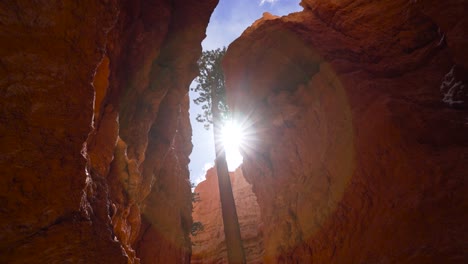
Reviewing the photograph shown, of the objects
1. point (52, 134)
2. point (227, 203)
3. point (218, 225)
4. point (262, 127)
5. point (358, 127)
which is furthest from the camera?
point (218, 225)

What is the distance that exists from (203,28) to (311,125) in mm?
5714

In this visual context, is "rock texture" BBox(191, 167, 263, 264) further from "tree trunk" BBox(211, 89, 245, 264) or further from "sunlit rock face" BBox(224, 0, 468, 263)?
"sunlit rock face" BBox(224, 0, 468, 263)

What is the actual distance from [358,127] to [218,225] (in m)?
27.6

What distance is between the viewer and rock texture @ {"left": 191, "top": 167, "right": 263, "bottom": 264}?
2650cm

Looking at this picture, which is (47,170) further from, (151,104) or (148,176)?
(148,176)

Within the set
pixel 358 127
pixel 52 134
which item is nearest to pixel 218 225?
pixel 358 127

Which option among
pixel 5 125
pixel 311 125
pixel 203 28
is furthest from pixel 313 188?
pixel 5 125

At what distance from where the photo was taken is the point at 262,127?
13.9 m

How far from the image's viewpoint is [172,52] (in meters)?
10.5

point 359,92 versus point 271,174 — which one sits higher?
point 359,92

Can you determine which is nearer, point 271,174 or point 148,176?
point 148,176

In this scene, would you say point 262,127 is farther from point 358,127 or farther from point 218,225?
point 218,225

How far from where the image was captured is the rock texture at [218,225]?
2650 centimetres

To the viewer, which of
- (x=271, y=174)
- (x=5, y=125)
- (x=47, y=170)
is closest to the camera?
(x=5, y=125)
